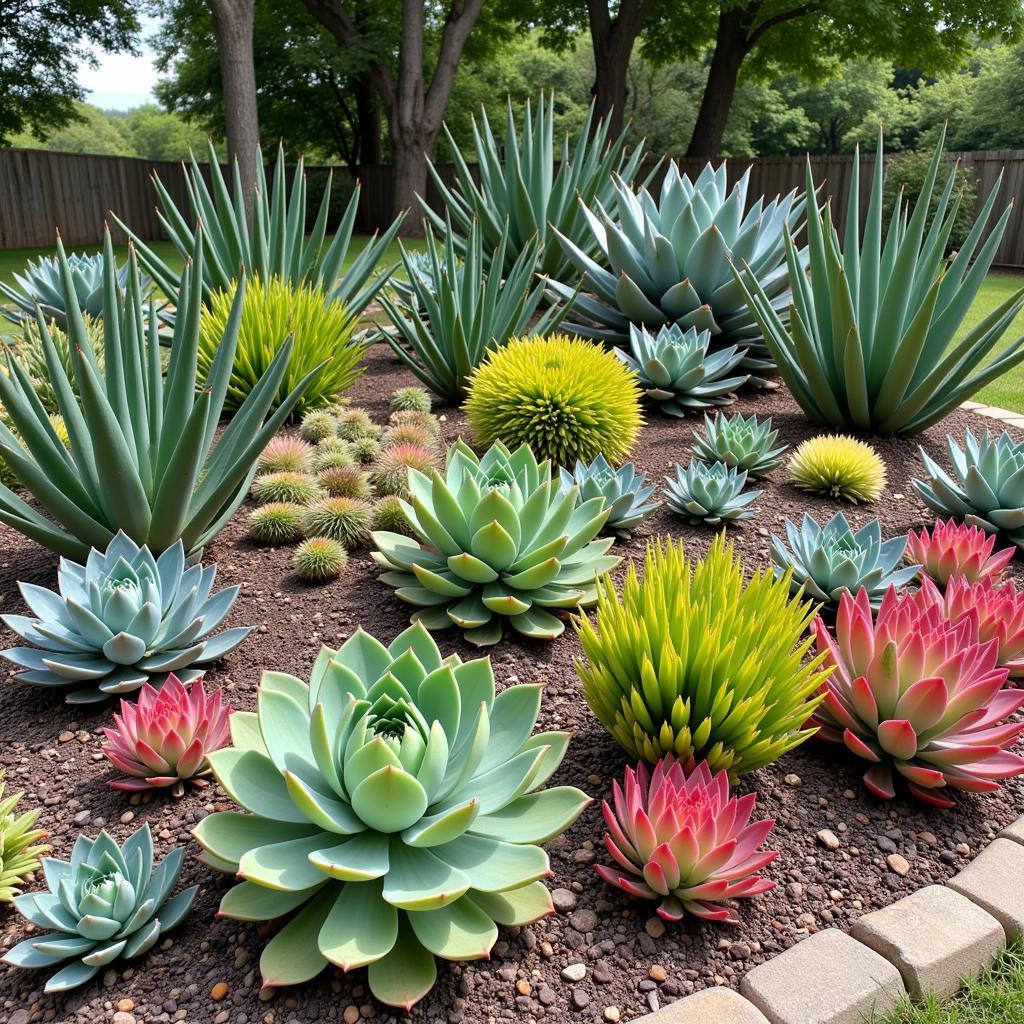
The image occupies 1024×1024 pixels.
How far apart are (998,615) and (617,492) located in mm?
1348

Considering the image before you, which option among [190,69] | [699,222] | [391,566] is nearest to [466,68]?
[190,69]

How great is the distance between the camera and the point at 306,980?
5.41ft

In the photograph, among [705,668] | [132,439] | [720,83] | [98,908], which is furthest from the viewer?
[720,83]

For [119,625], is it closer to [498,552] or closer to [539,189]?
[498,552]

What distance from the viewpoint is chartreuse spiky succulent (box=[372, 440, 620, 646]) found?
2.69m

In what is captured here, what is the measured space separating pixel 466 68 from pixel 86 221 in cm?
1570

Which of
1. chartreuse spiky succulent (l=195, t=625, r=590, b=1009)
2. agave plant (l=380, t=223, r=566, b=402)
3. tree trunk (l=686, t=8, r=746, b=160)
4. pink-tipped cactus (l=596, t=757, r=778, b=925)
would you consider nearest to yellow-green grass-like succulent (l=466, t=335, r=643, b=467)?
agave plant (l=380, t=223, r=566, b=402)

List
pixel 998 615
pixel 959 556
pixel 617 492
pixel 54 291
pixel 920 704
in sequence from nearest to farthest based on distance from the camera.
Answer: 1. pixel 920 704
2. pixel 998 615
3. pixel 959 556
4. pixel 617 492
5. pixel 54 291

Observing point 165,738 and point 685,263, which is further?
point 685,263

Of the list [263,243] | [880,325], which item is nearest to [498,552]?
[880,325]

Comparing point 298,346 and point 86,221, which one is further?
point 86,221

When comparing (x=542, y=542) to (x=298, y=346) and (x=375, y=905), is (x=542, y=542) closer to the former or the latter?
(x=375, y=905)

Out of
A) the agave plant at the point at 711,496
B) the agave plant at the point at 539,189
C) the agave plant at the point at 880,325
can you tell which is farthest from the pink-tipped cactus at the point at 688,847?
the agave plant at the point at 539,189

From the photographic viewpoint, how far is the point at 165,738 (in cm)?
212
